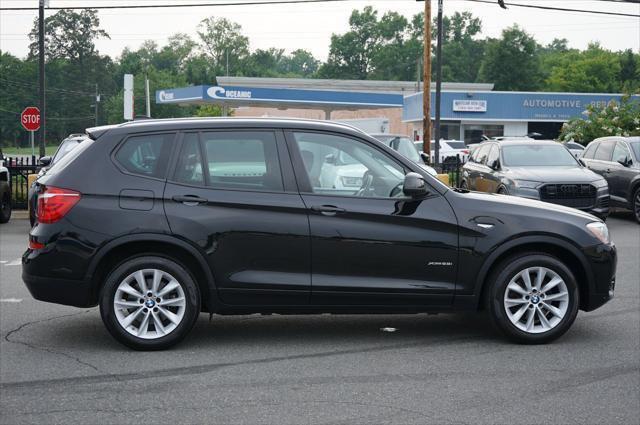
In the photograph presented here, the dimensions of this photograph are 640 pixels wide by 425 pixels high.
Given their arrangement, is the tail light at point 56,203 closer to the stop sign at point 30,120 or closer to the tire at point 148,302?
the tire at point 148,302

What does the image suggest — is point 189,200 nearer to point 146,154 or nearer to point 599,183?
point 146,154

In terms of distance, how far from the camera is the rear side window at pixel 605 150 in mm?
19047

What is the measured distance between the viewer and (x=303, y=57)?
7077 inches

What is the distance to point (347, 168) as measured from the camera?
6.93 m

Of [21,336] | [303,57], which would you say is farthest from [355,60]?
[21,336]

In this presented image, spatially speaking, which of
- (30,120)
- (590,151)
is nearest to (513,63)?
(30,120)

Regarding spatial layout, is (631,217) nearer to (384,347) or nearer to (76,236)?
(384,347)

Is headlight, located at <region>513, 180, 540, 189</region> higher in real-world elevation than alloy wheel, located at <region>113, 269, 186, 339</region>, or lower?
higher

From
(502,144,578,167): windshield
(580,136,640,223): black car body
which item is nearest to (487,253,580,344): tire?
(502,144,578,167): windshield

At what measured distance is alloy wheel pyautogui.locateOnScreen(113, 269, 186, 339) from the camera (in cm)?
661

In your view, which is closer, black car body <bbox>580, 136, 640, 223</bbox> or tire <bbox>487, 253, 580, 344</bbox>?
tire <bbox>487, 253, 580, 344</bbox>

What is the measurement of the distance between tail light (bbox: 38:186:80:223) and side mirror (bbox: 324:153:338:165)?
6.31 ft

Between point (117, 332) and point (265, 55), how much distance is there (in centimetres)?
14587

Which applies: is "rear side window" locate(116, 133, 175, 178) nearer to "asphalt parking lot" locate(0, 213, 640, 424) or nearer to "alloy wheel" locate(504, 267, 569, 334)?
"asphalt parking lot" locate(0, 213, 640, 424)
